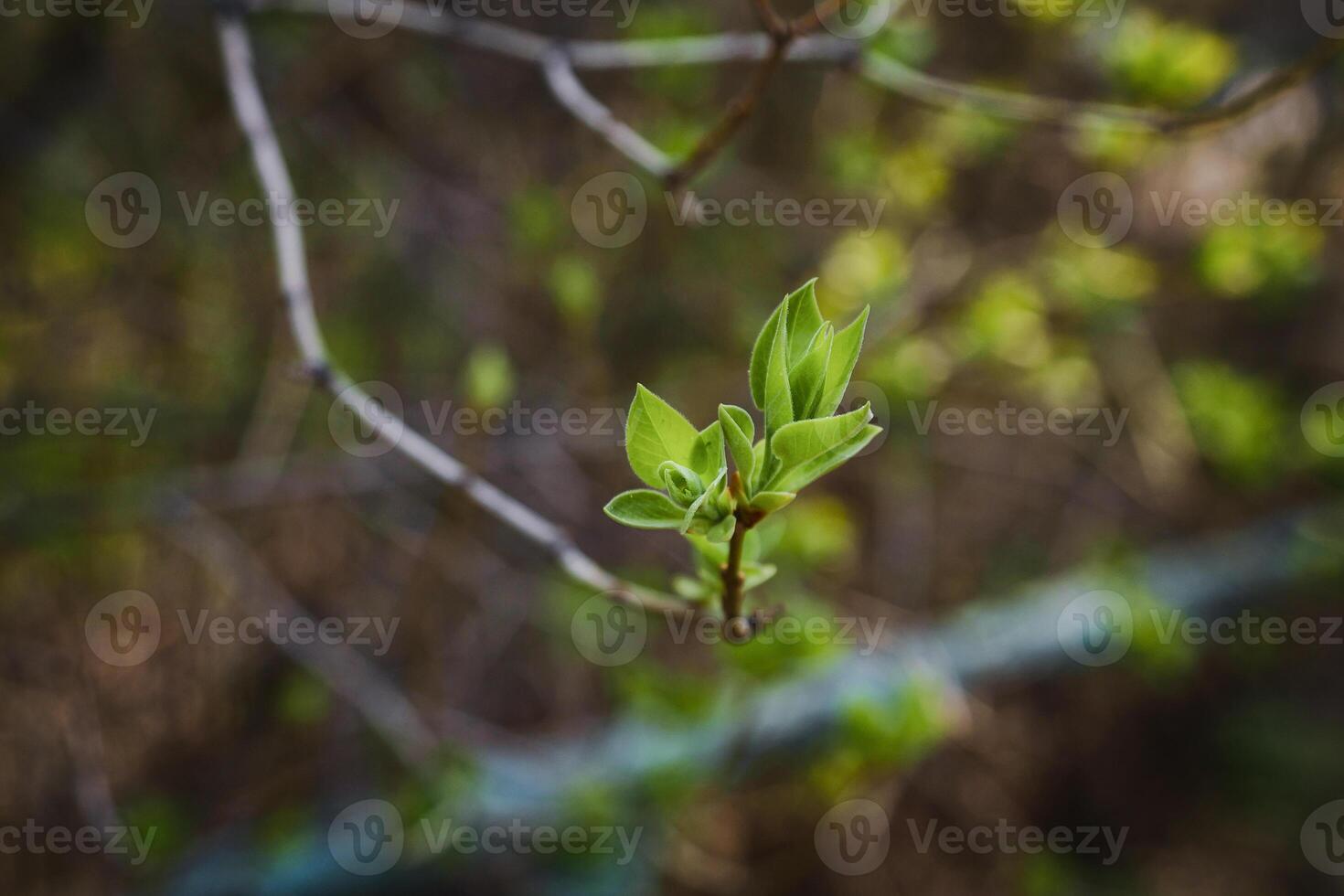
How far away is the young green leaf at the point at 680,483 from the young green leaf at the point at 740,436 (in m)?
0.03

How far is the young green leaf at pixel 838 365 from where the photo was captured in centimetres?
48

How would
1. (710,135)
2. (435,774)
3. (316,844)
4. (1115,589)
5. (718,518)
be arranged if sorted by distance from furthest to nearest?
(1115,589) < (316,844) < (435,774) < (710,135) < (718,518)

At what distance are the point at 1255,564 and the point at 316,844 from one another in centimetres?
195

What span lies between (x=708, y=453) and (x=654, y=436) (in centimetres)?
3

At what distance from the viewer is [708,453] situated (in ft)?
1.64

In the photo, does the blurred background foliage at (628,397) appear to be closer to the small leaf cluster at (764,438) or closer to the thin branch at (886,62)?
the thin branch at (886,62)

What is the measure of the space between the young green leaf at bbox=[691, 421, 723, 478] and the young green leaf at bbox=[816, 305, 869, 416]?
0.06 metres

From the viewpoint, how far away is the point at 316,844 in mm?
1386

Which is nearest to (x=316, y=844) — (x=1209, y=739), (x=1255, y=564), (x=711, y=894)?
(x=711, y=894)

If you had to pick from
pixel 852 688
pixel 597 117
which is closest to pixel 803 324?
pixel 597 117

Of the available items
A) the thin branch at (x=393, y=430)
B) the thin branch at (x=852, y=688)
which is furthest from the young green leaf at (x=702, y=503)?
the thin branch at (x=852, y=688)

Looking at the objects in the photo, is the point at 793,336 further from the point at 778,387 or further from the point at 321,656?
the point at 321,656

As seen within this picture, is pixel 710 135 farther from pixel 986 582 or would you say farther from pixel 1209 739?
pixel 1209 739

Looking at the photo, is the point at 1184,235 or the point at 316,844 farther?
the point at 1184,235
